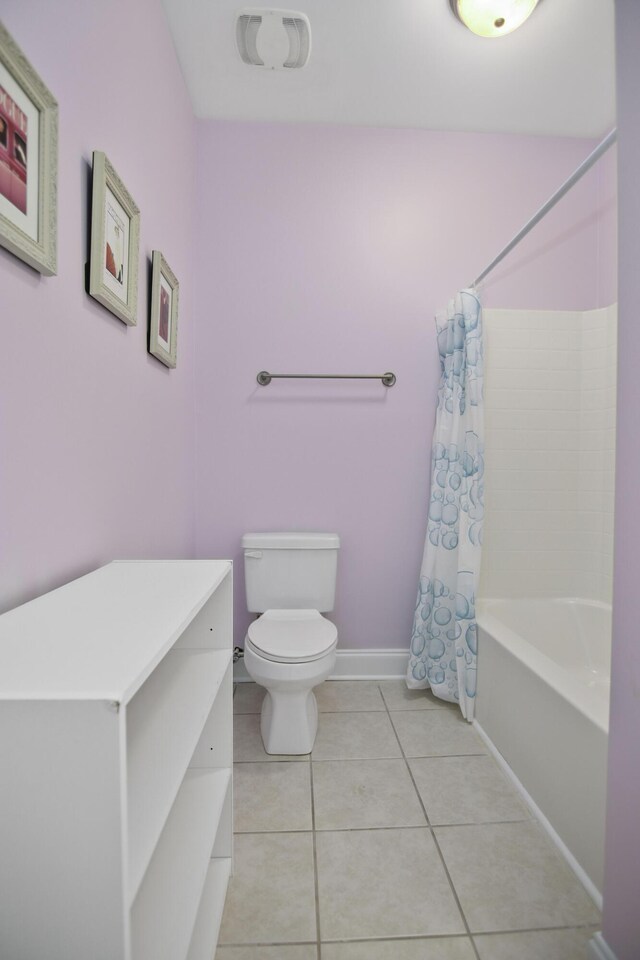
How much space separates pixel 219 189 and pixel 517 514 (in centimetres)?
205

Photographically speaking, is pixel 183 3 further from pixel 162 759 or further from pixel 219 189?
pixel 162 759

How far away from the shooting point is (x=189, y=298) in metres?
2.08

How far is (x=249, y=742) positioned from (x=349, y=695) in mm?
535

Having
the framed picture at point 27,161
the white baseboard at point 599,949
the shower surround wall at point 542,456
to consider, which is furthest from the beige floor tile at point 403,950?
the framed picture at point 27,161

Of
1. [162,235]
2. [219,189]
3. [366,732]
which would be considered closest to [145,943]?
[366,732]

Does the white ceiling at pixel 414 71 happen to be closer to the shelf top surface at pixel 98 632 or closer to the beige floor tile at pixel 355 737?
the shelf top surface at pixel 98 632

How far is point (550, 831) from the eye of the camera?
1321 mm

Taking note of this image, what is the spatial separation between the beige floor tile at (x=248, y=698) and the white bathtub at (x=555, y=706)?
0.93 meters

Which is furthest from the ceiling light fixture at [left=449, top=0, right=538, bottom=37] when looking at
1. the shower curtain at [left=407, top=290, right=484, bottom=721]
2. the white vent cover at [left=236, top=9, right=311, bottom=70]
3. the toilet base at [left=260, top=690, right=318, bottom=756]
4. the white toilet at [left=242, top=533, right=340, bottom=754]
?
the toilet base at [left=260, top=690, right=318, bottom=756]

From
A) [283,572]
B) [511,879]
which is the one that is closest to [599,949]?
[511,879]

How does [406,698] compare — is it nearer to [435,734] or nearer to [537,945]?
[435,734]

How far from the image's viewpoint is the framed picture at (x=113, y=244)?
1.03 meters

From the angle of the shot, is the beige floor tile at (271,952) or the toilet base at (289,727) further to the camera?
the toilet base at (289,727)

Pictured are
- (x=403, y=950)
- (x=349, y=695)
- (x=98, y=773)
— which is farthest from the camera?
(x=349, y=695)
